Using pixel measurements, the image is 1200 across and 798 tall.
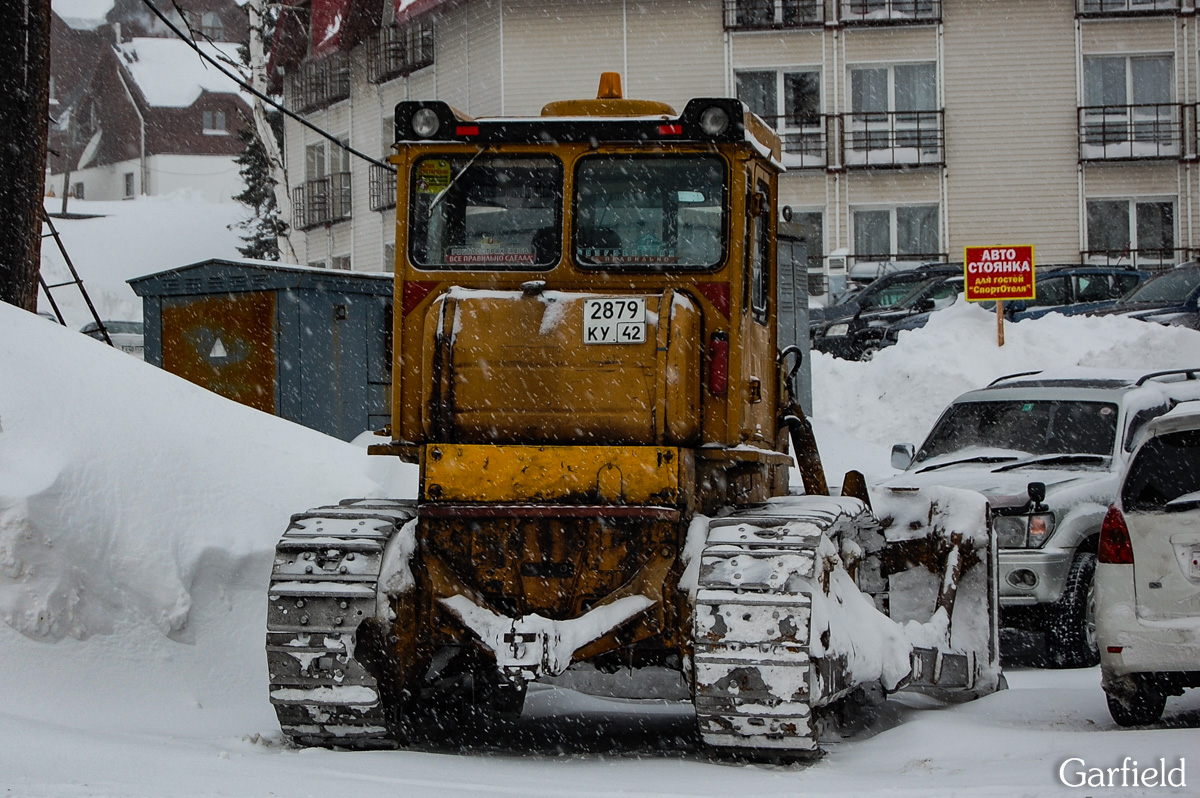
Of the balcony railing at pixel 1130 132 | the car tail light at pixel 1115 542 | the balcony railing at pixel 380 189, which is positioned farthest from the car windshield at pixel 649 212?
the balcony railing at pixel 380 189

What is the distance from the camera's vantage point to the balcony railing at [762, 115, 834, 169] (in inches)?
1292

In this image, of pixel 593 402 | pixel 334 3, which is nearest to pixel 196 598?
pixel 593 402

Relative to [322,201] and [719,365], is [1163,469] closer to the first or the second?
[719,365]

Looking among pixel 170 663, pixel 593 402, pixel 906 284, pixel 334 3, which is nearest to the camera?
pixel 593 402

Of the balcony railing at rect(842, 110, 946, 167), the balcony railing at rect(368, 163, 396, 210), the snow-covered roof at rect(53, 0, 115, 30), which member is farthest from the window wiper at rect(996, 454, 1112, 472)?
the snow-covered roof at rect(53, 0, 115, 30)

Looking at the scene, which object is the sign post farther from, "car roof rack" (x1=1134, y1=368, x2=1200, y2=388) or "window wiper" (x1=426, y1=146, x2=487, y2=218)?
"window wiper" (x1=426, y1=146, x2=487, y2=218)

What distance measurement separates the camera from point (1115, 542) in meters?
7.93

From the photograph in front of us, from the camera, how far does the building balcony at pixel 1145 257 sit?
3247 cm

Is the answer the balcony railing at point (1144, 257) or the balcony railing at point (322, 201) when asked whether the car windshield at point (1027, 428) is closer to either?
the balcony railing at point (1144, 257)

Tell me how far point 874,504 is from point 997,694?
135 cm

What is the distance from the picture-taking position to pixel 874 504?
9828 mm

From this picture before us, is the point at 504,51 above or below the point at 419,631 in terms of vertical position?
above

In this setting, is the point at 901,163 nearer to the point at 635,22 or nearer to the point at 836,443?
the point at 635,22

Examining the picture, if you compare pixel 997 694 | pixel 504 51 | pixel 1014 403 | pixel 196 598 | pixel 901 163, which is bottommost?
pixel 997 694
